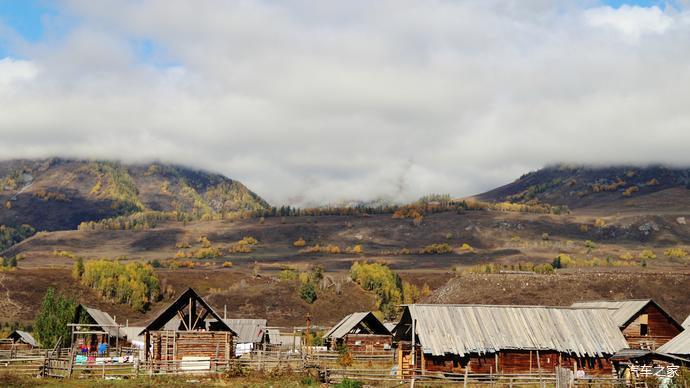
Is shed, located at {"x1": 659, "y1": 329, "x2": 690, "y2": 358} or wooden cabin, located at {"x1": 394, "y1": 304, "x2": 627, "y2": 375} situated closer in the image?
shed, located at {"x1": 659, "y1": 329, "x2": 690, "y2": 358}

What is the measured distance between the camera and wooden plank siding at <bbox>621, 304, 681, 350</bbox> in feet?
186

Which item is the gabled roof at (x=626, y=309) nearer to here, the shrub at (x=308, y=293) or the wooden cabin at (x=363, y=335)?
the wooden cabin at (x=363, y=335)

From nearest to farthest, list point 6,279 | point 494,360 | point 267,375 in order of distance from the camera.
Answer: point 267,375, point 494,360, point 6,279

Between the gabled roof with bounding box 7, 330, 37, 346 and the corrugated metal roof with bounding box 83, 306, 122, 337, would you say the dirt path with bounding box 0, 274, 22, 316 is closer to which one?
the gabled roof with bounding box 7, 330, 37, 346

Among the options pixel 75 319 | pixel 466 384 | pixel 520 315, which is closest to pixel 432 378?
pixel 466 384

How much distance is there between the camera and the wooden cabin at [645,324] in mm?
56781

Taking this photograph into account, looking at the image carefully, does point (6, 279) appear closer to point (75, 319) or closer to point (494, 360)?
point (75, 319)

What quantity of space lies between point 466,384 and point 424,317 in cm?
805

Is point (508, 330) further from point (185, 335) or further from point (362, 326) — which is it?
point (362, 326)

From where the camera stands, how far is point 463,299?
13388 centimetres

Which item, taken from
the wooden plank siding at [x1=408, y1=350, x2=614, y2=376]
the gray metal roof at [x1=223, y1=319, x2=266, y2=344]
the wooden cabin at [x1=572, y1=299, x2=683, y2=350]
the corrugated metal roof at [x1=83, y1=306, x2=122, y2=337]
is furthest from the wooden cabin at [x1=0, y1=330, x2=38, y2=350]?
the wooden cabin at [x1=572, y1=299, x2=683, y2=350]

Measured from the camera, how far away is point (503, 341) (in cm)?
4794

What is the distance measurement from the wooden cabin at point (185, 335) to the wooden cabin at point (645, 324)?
26.7m

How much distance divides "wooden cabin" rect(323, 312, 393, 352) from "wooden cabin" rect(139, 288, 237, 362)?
2272 centimetres
